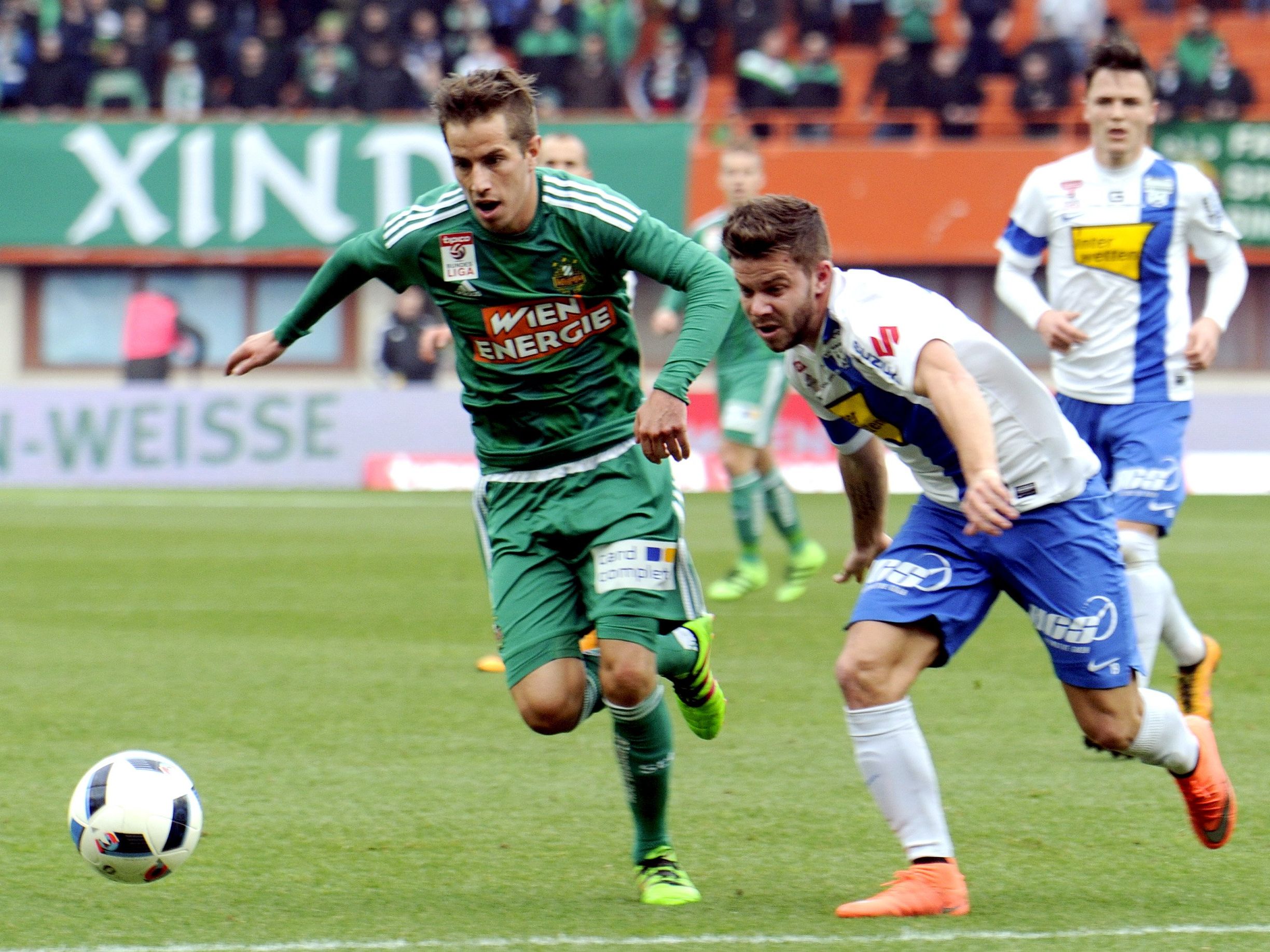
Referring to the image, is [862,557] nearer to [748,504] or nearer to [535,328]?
[535,328]

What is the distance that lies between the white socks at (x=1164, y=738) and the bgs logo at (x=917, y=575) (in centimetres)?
59

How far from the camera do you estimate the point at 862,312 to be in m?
4.13

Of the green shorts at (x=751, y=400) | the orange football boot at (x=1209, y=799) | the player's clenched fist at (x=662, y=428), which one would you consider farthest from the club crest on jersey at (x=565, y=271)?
the green shorts at (x=751, y=400)

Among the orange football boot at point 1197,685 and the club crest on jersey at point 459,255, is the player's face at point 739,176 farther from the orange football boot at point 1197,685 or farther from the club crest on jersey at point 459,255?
the club crest on jersey at point 459,255

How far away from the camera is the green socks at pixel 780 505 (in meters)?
9.79

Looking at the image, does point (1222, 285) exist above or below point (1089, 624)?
above

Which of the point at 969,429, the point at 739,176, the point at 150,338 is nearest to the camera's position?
the point at 969,429

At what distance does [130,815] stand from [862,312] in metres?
2.01

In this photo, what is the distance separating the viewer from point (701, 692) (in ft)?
16.0

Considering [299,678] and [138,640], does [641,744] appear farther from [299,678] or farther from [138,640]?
[138,640]

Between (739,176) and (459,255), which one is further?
(739,176)

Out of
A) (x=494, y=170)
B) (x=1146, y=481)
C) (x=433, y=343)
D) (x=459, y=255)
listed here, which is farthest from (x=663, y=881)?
(x=433, y=343)

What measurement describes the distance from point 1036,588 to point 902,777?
1.79 ft

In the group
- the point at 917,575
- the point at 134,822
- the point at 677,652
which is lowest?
the point at 134,822
